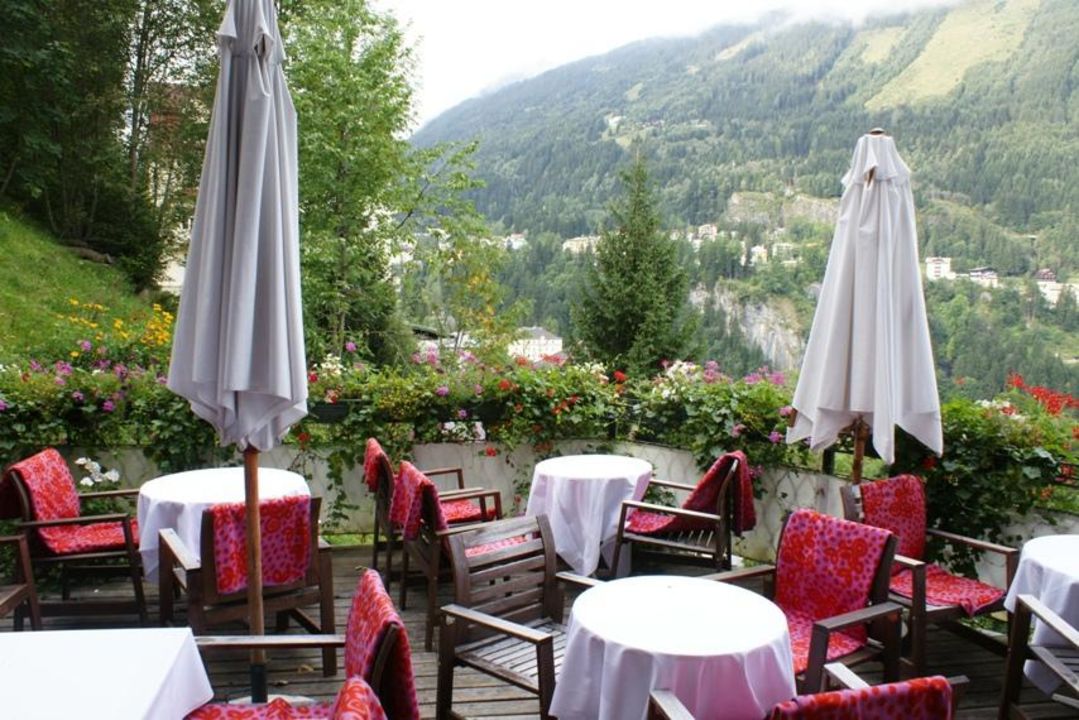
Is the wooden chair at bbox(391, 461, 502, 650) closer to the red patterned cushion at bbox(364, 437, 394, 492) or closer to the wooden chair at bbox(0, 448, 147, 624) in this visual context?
the red patterned cushion at bbox(364, 437, 394, 492)

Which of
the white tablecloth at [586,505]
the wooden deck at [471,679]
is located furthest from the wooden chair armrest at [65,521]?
the white tablecloth at [586,505]

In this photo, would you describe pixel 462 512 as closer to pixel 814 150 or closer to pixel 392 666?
pixel 392 666

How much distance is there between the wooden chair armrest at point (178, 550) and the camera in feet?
10.7

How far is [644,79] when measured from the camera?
2100 inches

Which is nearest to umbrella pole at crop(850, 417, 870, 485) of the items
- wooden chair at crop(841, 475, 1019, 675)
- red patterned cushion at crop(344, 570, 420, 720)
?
wooden chair at crop(841, 475, 1019, 675)

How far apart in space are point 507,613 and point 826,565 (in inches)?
49.4

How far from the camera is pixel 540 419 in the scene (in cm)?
585

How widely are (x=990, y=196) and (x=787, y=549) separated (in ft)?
98.5

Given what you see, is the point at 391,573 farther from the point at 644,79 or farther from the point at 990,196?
the point at 644,79

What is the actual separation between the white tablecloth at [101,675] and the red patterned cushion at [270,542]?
2.92ft

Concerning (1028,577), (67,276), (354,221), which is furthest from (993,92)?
(1028,577)

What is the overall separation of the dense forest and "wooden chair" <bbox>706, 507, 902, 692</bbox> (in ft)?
42.5

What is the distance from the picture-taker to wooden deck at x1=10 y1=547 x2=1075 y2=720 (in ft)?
10.9

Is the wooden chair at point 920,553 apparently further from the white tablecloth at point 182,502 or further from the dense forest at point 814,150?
the dense forest at point 814,150
